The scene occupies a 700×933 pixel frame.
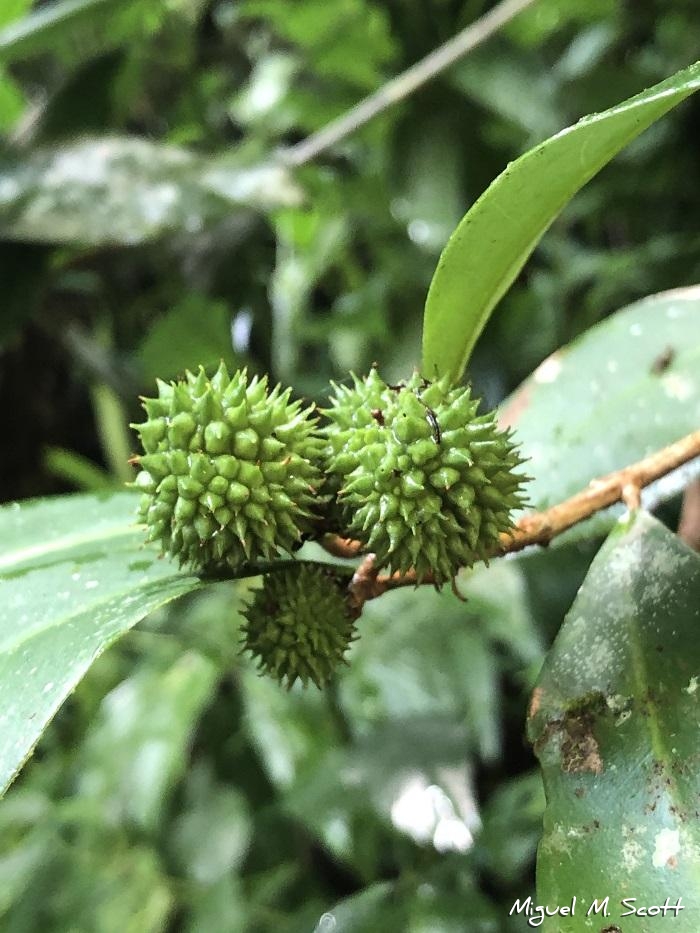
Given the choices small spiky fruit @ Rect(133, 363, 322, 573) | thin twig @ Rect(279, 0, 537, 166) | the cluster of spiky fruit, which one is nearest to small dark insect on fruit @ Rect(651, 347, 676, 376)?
the cluster of spiky fruit

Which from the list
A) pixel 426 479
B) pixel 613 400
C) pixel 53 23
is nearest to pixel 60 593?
pixel 426 479

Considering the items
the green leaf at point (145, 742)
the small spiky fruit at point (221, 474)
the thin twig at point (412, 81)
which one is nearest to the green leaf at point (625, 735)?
the small spiky fruit at point (221, 474)

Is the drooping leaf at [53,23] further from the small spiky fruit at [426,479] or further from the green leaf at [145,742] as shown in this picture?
the green leaf at [145,742]

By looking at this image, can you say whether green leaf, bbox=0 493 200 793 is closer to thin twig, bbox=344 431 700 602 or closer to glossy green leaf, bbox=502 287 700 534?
thin twig, bbox=344 431 700 602

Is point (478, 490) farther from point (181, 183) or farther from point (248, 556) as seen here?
point (181, 183)

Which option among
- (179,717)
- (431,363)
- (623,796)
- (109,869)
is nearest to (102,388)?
(179,717)

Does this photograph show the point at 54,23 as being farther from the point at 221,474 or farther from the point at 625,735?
the point at 625,735
